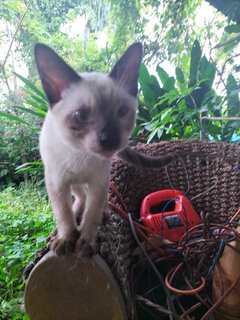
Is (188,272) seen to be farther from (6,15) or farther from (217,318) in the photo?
(6,15)

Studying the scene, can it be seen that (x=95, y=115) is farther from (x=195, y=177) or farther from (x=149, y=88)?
(x=149, y=88)

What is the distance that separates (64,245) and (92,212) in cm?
11

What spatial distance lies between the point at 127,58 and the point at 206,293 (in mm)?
725

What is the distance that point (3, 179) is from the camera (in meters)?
3.68

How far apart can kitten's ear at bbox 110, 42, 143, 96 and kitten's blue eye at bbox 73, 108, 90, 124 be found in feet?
0.50

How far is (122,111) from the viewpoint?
0.79 meters

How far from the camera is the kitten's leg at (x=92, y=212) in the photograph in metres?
0.82

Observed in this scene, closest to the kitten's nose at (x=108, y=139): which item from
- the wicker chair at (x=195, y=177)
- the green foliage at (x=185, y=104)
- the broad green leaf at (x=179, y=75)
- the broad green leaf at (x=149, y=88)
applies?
the wicker chair at (x=195, y=177)

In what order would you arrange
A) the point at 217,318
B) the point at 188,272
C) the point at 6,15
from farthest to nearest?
the point at 6,15, the point at 188,272, the point at 217,318

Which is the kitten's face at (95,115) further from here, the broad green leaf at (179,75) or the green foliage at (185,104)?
the broad green leaf at (179,75)

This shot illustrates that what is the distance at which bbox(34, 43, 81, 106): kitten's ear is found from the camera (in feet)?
2.54

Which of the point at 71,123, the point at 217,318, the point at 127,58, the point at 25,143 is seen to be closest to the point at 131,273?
the point at 217,318

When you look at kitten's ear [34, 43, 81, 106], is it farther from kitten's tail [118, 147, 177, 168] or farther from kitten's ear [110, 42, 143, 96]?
kitten's tail [118, 147, 177, 168]

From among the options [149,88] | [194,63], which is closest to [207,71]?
[194,63]
